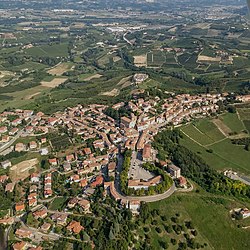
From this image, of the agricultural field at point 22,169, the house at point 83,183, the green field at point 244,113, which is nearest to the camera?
the house at point 83,183

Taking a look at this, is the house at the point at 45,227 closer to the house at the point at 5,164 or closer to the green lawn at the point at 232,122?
the house at the point at 5,164

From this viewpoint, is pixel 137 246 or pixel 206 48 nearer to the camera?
pixel 137 246

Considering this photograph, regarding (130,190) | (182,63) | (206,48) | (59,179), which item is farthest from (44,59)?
(130,190)

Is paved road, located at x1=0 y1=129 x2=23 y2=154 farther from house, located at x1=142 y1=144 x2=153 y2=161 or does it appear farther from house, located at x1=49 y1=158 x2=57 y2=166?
house, located at x1=142 y1=144 x2=153 y2=161

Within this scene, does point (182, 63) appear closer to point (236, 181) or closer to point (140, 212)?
point (236, 181)

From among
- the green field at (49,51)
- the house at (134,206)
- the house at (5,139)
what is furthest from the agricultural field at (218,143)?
the green field at (49,51)

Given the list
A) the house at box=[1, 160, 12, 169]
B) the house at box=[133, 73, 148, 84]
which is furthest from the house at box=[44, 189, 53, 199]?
the house at box=[133, 73, 148, 84]
